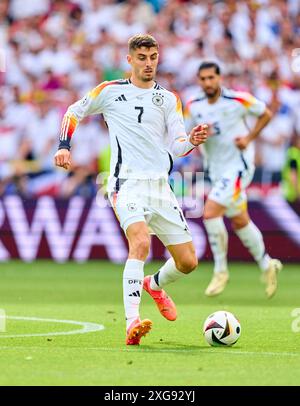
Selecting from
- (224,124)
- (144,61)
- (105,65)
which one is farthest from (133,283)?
(105,65)

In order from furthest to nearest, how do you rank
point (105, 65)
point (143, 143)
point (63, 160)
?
point (105, 65) < point (143, 143) < point (63, 160)

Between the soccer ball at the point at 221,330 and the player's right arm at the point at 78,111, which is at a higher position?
the player's right arm at the point at 78,111

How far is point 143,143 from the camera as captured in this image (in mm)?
Answer: 9430

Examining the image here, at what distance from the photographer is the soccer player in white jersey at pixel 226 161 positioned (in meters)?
13.9

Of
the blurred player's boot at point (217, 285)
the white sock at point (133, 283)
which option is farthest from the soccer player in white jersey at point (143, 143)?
the blurred player's boot at point (217, 285)

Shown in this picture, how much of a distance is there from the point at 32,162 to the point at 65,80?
2012mm

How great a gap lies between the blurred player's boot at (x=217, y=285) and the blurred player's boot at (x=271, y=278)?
1.71ft

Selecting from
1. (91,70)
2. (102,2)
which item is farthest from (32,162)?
(102,2)

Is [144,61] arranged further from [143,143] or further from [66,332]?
[66,332]

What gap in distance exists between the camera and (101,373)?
7.04 meters

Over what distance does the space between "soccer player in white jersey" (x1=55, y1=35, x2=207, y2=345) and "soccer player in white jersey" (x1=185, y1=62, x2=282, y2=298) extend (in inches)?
167

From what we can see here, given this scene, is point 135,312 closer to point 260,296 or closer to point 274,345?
point 274,345

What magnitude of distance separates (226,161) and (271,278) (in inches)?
69.0

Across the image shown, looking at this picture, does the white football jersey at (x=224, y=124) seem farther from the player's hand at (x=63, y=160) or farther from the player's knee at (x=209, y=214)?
the player's hand at (x=63, y=160)
